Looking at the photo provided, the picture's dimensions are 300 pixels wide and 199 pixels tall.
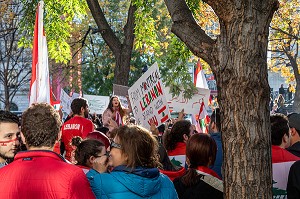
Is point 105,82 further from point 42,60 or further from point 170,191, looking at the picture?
point 170,191

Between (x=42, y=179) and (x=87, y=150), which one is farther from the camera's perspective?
(x=87, y=150)

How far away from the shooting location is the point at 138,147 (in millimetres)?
4344

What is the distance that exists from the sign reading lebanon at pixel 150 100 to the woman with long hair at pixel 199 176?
4658 mm

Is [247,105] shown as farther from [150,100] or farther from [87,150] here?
[150,100]

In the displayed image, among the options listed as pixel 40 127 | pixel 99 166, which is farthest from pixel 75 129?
pixel 40 127

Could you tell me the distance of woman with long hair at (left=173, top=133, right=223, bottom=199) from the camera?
518 centimetres

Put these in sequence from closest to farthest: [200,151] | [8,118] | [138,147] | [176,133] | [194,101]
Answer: [138,147]
[8,118]
[200,151]
[176,133]
[194,101]

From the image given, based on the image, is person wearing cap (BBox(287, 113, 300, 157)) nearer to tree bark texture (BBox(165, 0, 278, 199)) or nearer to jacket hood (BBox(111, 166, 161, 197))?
tree bark texture (BBox(165, 0, 278, 199))

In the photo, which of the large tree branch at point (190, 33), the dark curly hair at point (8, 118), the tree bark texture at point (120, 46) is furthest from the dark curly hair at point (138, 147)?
the tree bark texture at point (120, 46)

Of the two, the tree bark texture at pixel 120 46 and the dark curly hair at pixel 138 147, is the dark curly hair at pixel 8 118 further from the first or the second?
the tree bark texture at pixel 120 46

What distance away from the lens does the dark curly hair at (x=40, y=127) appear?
12.9 feet

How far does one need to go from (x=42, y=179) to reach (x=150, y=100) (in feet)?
21.9

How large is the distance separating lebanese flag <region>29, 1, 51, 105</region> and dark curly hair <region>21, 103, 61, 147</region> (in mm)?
3833

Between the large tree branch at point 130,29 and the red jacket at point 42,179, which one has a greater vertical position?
the large tree branch at point 130,29
